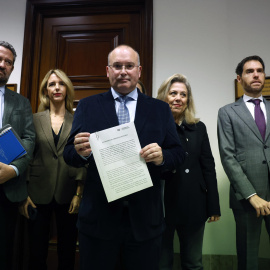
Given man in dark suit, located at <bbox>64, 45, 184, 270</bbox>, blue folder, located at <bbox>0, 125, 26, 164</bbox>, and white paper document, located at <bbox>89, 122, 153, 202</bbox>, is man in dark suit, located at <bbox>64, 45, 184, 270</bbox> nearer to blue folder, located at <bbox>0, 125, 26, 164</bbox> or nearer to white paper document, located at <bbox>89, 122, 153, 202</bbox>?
white paper document, located at <bbox>89, 122, 153, 202</bbox>

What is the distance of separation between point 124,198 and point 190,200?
72 cm

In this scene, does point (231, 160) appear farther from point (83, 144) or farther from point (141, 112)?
point (83, 144)

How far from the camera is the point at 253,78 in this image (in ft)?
6.53

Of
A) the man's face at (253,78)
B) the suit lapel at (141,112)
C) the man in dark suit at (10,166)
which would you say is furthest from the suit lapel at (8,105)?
the man's face at (253,78)

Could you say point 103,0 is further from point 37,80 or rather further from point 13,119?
point 13,119

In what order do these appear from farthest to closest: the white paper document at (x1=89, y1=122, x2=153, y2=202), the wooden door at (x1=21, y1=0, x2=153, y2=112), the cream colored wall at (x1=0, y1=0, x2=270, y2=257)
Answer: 1. the wooden door at (x1=21, y1=0, x2=153, y2=112)
2. the cream colored wall at (x1=0, y1=0, x2=270, y2=257)
3. the white paper document at (x1=89, y1=122, x2=153, y2=202)

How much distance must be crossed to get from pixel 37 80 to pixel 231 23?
222cm

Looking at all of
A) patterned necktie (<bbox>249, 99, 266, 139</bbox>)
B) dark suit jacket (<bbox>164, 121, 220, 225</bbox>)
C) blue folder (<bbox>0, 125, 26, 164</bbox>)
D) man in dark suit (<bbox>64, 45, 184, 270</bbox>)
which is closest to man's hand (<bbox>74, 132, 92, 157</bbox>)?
man in dark suit (<bbox>64, 45, 184, 270</bbox>)

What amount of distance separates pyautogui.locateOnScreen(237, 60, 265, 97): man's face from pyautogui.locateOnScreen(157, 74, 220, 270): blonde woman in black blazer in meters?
0.53

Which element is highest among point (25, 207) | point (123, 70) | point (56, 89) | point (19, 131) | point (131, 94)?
point (56, 89)

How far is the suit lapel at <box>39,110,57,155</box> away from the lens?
6.43 feet

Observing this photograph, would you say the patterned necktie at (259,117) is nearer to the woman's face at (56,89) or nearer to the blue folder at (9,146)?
the woman's face at (56,89)

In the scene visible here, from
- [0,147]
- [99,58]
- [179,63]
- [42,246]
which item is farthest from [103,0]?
[42,246]

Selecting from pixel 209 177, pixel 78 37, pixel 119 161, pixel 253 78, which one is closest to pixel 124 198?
pixel 119 161
